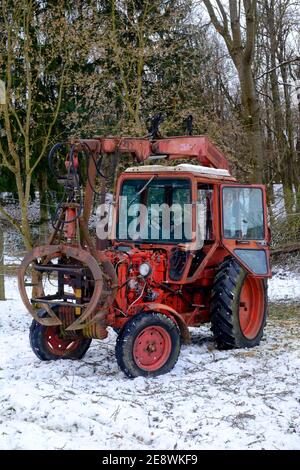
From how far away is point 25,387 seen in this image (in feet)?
19.0

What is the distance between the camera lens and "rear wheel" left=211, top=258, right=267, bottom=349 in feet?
25.8

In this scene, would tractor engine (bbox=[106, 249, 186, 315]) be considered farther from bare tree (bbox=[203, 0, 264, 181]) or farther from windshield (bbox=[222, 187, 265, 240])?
bare tree (bbox=[203, 0, 264, 181])

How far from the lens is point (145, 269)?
7.33 meters

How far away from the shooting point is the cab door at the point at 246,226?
8.23m

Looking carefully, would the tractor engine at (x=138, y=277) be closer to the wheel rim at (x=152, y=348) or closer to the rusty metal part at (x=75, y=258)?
the wheel rim at (x=152, y=348)

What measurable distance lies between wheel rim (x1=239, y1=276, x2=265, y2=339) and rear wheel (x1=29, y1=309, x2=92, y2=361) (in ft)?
7.26

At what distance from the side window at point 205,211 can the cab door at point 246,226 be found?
180 mm

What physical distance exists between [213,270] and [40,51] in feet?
18.5

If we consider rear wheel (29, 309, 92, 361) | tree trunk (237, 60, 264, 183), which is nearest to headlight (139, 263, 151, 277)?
rear wheel (29, 309, 92, 361)

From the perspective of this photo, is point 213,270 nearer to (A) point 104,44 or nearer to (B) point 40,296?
(B) point 40,296

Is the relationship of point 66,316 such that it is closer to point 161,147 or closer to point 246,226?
point 161,147

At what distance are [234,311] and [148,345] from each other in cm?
159

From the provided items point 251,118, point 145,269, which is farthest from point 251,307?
point 251,118

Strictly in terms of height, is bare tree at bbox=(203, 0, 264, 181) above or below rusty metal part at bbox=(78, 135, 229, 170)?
above
